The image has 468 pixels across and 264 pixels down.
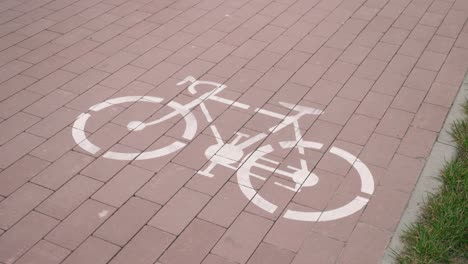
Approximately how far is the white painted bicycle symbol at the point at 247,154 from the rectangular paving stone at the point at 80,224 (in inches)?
26.9

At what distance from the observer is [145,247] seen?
4188 mm

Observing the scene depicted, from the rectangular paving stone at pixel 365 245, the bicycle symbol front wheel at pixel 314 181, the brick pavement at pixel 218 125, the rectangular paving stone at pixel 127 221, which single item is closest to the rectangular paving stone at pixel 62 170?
the brick pavement at pixel 218 125

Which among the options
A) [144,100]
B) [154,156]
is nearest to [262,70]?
[144,100]

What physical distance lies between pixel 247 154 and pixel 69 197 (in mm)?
1621

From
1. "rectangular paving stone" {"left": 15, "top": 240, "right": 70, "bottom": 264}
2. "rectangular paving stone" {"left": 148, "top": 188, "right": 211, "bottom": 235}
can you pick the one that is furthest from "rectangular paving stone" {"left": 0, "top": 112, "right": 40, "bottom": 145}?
"rectangular paving stone" {"left": 148, "top": 188, "right": 211, "bottom": 235}

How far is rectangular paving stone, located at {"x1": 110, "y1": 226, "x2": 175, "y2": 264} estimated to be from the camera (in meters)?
4.08

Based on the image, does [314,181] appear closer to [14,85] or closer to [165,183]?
[165,183]

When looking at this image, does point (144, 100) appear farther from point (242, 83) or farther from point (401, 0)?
point (401, 0)

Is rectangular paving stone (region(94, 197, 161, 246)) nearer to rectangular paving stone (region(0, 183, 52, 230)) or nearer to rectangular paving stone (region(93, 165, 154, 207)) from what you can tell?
rectangular paving stone (region(93, 165, 154, 207))

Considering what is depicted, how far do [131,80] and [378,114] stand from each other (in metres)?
2.76

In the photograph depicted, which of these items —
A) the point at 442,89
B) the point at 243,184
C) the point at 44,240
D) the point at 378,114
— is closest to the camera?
the point at 44,240

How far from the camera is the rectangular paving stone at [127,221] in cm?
428

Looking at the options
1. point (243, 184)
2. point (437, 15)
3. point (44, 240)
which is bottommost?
point (437, 15)

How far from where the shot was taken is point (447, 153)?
508 centimetres
